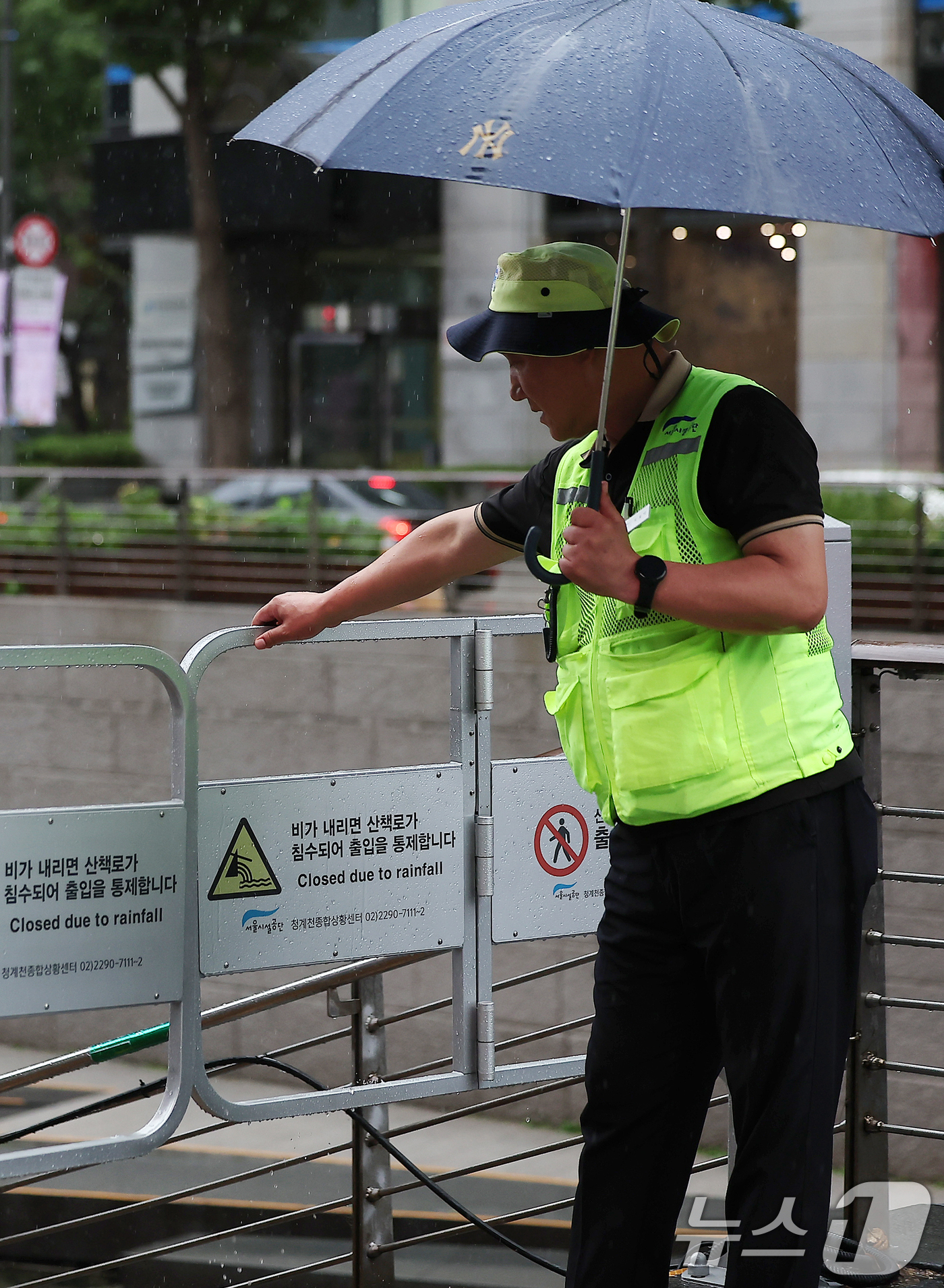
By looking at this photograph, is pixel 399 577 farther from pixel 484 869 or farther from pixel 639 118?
pixel 639 118

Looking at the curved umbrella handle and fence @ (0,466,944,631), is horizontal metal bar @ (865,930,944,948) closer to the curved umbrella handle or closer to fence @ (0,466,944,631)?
the curved umbrella handle

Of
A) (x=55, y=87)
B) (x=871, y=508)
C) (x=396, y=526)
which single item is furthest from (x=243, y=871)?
(x=55, y=87)

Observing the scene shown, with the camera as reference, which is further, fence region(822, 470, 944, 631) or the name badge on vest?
fence region(822, 470, 944, 631)

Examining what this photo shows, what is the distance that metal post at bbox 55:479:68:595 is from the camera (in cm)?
1225

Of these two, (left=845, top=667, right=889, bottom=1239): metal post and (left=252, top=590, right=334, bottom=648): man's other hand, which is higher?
(left=252, top=590, right=334, bottom=648): man's other hand

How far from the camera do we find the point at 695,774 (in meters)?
2.65

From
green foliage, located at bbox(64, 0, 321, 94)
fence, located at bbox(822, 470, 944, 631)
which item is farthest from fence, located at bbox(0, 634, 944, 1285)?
green foliage, located at bbox(64, 0, 321, 94)

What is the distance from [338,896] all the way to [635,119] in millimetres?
1762

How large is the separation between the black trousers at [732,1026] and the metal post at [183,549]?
9.25m

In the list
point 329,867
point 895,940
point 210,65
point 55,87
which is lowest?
point 895,940

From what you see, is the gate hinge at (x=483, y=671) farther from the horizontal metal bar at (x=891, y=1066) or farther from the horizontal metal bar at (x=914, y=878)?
the horizontal metal bar at (x=891, y=1066)

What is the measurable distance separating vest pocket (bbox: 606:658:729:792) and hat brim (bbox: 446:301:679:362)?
1.78ft

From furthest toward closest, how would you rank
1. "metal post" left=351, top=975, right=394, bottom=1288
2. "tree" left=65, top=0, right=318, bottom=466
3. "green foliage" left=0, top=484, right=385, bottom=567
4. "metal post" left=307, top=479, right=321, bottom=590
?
"tree" left=65, top=0, right=318, bottom=466 < "green foliage" left=0, top=484, right=385, bottom=567 < "metal post" left=307, top=479, right=321, bottom=590 < "metal post" left=351, top=975, right=394, bottom=1288

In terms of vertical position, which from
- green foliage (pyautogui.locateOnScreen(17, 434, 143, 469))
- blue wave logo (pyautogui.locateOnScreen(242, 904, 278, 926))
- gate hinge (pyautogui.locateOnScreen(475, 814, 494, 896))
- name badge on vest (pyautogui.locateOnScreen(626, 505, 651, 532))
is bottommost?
blue wave logo (pyautogui.locateOnScreen(242, 904, 278, 926))
